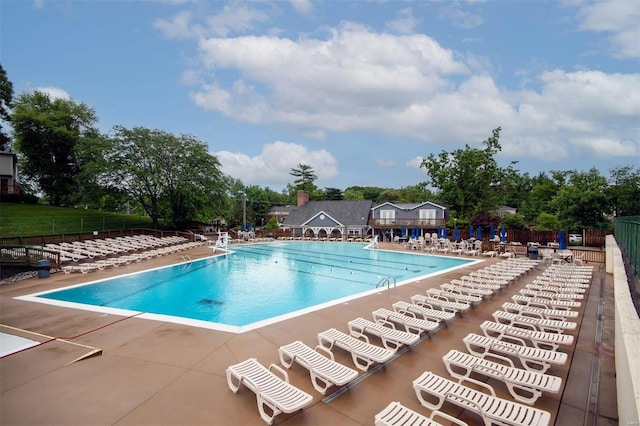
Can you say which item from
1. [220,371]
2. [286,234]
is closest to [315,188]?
[286,234]

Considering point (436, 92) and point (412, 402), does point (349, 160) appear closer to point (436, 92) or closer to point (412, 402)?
point (436, 92)

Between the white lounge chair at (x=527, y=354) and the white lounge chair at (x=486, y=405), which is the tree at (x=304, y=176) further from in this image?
the white lounge chair at (x=486, y=405)

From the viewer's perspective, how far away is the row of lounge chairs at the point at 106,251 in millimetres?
16163

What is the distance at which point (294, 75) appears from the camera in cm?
1991

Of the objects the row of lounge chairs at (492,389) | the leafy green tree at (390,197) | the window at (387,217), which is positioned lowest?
the row of lounge chairs at (492,389)

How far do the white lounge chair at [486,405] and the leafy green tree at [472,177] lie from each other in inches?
1533

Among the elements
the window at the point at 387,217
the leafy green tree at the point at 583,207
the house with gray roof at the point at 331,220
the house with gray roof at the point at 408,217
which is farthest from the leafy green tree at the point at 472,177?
the house with gray roof at the point at 331,220

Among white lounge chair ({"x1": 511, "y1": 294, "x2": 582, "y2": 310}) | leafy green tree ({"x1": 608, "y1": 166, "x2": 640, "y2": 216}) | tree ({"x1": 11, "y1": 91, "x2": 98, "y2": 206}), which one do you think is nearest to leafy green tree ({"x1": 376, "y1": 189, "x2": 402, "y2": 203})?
leafy green tree ({"x1": 608, "y1": 166, "x2": 640, "y2": 216})

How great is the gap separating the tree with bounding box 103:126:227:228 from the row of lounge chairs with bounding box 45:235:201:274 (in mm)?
6170

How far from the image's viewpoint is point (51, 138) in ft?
114

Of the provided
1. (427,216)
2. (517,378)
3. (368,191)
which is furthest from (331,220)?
(368,191)

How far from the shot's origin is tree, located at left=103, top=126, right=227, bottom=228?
28812 mm

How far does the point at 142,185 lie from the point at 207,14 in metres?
19.5

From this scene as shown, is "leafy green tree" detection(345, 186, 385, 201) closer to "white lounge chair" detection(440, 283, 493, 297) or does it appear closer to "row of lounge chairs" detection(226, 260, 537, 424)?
"white lounge chair" detection(440, 283, 493, 297)
